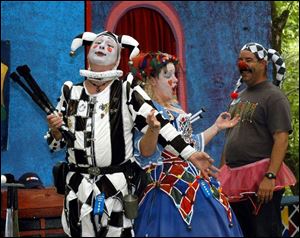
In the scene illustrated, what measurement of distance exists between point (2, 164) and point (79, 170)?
311cm

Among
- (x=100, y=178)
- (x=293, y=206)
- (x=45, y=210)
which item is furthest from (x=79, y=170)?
(x=293, y=206)

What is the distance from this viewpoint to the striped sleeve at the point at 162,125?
358 cm

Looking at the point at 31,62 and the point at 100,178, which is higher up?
the point at 31,62

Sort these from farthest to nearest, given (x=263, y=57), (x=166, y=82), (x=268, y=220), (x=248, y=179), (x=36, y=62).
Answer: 1. (x=36, y=62)
2. (x=263, y=57)
3. (x=248, y=179)
4. (x=268, y=220)
5. (x=166, y=82)

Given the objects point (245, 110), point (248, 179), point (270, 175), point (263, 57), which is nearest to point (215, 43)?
point (263, 57)

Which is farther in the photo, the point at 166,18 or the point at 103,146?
the point at 166,18

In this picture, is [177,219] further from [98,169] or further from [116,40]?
[116,40]

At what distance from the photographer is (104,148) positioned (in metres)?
3.54

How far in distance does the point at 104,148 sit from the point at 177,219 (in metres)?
0.65

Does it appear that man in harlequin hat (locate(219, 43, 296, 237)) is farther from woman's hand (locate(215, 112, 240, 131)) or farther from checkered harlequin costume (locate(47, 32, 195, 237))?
checkered harlequin costume (locate(47, 32, 195, 237))

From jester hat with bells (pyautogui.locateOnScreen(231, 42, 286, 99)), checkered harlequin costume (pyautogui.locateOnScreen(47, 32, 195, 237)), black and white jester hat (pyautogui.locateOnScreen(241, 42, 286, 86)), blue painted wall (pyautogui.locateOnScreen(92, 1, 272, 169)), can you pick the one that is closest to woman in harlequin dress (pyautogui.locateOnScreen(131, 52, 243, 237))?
checkered harlequin costume (pyautogui.locateOnScreen(47, 32, 195, 237))

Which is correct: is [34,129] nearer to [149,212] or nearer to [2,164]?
[2,164]

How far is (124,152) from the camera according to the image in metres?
3.61

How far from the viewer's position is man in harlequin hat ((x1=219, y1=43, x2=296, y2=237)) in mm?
4375
